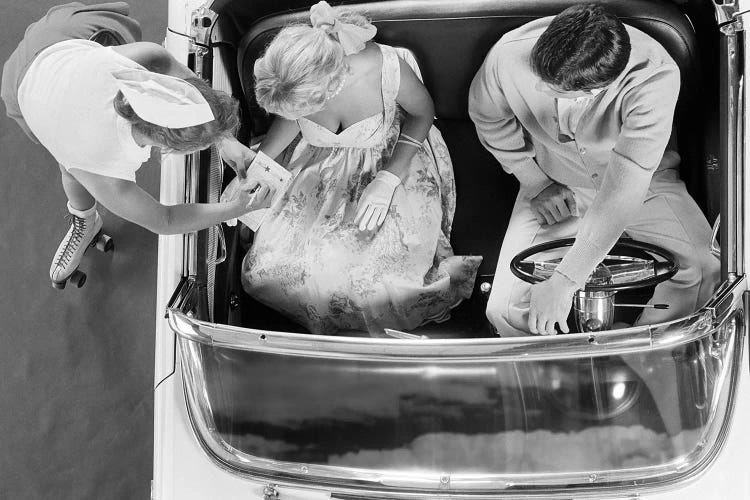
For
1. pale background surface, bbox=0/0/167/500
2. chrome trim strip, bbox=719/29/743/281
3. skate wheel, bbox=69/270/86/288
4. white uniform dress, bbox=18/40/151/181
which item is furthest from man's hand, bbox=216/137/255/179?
chrome trim strip, bbox=719/29/743/281

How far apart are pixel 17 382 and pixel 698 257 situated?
90.7 inches

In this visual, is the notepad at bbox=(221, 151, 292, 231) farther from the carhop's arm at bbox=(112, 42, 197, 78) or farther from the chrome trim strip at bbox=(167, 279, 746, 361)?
the chrome trim strip at bbox=(167, 279, 746, 361)

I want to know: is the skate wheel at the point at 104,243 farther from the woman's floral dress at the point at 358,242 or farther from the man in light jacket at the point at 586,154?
the man in light jacket at the point at 586,154

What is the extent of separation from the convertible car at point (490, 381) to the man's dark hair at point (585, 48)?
0.06 meters

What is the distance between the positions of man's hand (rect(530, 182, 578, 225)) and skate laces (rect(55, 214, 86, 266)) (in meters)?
1.53

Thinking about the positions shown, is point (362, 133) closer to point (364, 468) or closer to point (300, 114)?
point (300, 114)

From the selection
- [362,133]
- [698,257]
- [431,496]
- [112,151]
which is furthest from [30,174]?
[698,257]

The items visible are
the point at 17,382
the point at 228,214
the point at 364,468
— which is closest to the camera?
the point at 364,468

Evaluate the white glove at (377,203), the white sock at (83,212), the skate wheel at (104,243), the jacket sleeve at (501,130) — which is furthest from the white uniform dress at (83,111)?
the skate wheel at (104,243)

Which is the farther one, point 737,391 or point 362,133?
point 362,133

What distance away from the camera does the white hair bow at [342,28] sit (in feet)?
6.36

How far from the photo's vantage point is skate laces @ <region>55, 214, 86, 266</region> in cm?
264

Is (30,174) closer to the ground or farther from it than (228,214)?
closer to the ground

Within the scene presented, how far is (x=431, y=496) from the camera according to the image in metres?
1.75
